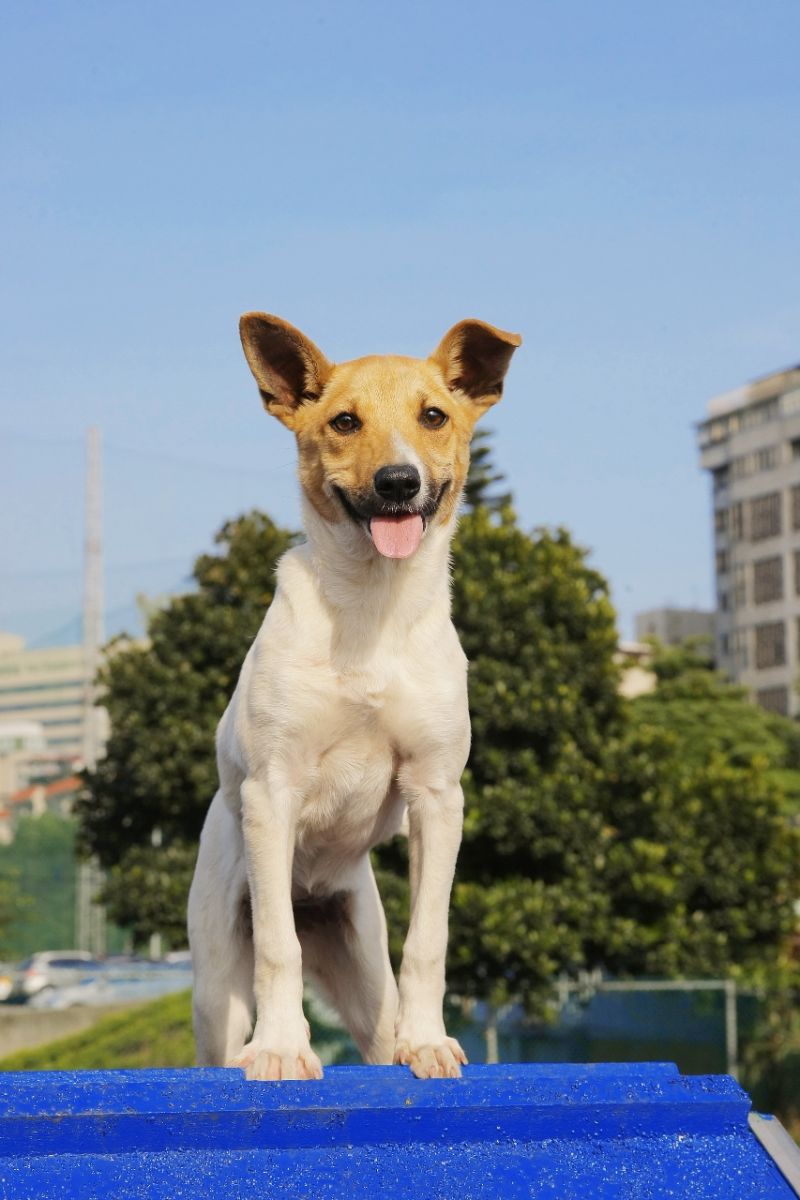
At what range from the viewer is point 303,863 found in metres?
5.12

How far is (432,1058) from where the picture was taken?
4.24 m

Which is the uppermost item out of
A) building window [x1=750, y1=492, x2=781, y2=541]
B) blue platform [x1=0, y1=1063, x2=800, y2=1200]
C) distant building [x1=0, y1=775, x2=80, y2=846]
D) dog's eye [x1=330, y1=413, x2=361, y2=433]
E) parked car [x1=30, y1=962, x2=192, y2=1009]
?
building window [x1=750, y1=492, x2=781, y2=541]

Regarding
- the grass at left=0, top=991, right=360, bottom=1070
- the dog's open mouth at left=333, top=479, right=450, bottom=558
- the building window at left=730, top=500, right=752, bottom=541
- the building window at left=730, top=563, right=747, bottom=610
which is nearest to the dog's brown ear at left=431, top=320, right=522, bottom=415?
the dog's open mouth at left=333, top=479, right=450, bottom=558

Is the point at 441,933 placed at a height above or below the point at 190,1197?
above

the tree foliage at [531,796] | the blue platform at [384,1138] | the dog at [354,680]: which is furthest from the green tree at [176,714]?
the blue platform at [384,1138]

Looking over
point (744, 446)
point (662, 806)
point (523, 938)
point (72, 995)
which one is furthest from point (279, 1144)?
point (744, 446)

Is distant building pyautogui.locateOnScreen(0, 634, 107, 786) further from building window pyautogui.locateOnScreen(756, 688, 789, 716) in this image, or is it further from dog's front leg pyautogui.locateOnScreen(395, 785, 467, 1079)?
dog's front leg pyautogui.locateOnScreen(395, 785, 467, 1079)

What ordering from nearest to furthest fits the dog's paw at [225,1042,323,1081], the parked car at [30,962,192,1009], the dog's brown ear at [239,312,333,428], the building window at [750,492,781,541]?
the dog's paw at [225,1042,323,1081] < the dog's brown ear at [239,312,333,428] < the parked car at [30,962,192,1009] < the building window at [750,492,781,541]

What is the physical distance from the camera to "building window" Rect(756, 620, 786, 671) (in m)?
97.9

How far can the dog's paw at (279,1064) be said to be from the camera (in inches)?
162

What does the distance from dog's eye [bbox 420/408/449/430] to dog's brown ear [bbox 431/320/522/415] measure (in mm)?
293

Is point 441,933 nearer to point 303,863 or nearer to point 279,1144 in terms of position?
point 303,863

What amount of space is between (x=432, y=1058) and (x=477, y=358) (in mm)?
2157

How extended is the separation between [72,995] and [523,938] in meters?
20.8
